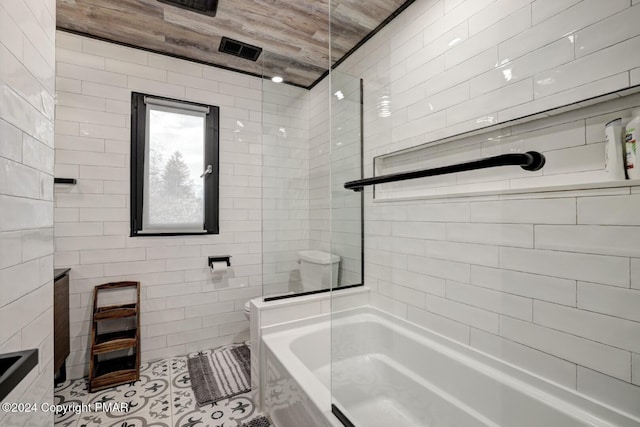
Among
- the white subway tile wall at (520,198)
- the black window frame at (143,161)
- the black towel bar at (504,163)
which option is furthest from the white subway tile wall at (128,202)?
the black towel bar at (504,163)

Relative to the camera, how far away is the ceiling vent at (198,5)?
1853mm

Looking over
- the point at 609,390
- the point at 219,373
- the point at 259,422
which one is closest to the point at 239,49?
the point at 219,373

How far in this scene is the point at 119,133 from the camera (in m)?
2.25

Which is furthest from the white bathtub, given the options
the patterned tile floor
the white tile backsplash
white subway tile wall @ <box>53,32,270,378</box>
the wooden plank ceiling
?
the wooden plank ceiling

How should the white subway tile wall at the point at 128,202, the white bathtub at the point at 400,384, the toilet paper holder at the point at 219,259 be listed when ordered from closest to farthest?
1. the white bathtub at the point at 400,384
2. the white subway tile wall at the point at 128,202
3. the toilet paper holder at the point at 219,259

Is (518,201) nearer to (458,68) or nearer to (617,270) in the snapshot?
(617,270)

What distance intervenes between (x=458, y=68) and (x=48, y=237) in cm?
185

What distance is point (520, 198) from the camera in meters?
1.06

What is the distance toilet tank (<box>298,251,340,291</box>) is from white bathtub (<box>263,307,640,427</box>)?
34 cm

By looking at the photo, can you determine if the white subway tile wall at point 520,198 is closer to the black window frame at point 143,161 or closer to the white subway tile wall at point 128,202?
the white subway tile wall at point 128,202

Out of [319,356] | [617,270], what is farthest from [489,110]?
[319,356]

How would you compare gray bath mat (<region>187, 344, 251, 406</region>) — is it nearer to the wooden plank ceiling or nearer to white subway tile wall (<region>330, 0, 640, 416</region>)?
white subway tile wall (<region>330, 0, 640, 416</region>)

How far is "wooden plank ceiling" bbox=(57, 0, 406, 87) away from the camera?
1.89 meters

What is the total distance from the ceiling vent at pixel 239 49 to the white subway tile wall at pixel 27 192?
134cm
